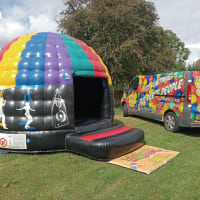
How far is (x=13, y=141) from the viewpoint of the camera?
4.96m

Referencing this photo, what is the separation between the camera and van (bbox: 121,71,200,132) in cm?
638

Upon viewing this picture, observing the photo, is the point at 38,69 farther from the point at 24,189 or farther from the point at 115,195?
the point at 115,195

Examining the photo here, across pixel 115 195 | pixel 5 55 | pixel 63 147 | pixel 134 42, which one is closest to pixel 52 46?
pixel 5 55

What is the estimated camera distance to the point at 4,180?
3789 millimetres

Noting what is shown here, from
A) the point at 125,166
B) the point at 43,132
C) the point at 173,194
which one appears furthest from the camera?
the point at 43,132

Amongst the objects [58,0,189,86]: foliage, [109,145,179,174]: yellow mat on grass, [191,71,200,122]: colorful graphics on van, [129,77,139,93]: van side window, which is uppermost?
[58,0,189,86]: foliage

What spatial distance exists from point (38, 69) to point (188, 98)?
4.89 m

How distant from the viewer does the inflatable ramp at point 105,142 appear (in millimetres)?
4480

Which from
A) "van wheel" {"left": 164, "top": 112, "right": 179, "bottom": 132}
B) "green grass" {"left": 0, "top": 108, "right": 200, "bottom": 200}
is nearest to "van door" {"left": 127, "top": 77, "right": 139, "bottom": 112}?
"van wheel" {"left": 164, "top": 112, "right": 179, "bottom": 132}

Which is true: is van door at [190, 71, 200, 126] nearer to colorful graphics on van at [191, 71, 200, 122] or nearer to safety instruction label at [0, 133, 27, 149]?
colorful graphics on van at [191, 71, 200, 122]

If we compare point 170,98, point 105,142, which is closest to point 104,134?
point 105,142

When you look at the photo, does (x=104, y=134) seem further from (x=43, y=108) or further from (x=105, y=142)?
(x=43, y=108)

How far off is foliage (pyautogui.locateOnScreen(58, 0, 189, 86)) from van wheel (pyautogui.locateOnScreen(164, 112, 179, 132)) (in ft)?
25.7

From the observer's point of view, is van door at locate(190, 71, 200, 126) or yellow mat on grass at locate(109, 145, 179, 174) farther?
van door at locate(190, 71, 200, 126)
